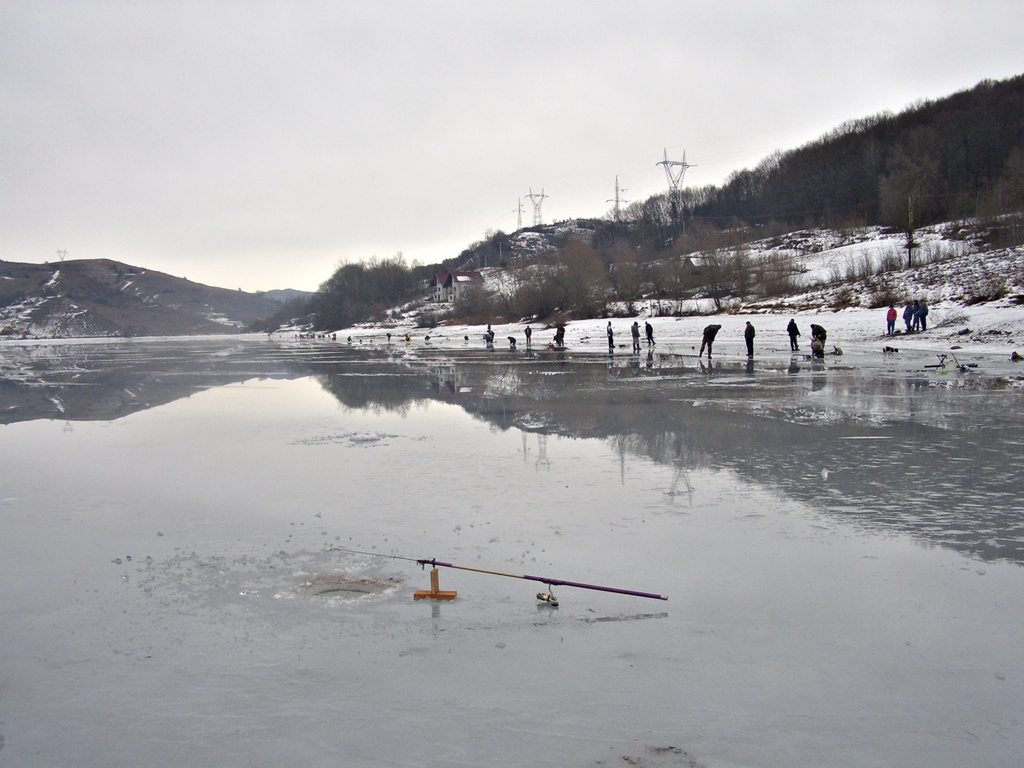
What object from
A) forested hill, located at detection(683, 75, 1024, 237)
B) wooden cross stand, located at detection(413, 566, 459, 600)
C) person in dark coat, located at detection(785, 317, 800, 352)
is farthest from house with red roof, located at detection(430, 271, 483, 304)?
wooden cross stand, located at detection(413, 566, 459, 600)

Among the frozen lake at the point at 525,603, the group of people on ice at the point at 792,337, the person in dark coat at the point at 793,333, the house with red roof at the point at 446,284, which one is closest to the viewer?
the frozen lake at the point at 525,603

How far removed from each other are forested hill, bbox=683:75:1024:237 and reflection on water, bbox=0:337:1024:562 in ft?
167

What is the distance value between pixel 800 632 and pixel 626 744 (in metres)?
1.54

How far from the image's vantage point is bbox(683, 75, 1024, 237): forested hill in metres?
74.4

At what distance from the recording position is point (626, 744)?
3.22 metres

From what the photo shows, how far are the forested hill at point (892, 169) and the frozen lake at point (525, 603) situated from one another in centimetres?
6158

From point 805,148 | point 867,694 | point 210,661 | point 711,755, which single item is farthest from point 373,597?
point 805,148

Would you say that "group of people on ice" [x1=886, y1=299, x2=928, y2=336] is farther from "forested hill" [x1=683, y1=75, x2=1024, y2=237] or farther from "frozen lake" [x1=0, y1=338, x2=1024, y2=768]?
"forested hill" [x1=683, y1=75, x2=1024, y2=237]

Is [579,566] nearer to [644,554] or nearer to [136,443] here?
[644,554]

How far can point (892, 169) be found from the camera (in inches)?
3632

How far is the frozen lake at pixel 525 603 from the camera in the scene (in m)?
3.33

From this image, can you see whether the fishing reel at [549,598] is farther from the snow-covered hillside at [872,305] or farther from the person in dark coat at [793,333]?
the person in dark coat at [793,333]

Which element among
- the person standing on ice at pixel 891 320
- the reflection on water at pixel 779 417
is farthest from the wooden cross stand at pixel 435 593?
the person standing on ice at pixel 891 320

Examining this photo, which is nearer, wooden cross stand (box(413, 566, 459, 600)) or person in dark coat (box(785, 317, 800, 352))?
wooden cross stand (box(413, 566, 459, 600))
